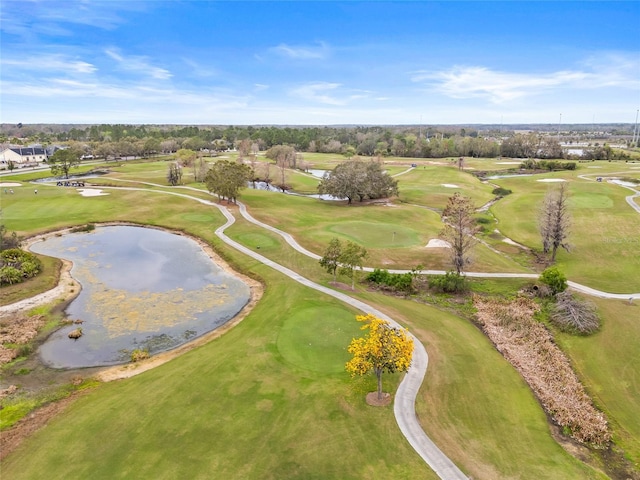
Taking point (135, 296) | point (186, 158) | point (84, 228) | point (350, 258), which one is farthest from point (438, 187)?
point (186, 158)

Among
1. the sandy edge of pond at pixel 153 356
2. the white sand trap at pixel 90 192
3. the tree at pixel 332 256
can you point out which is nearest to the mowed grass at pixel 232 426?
the sandy edge of pond at pixel 153 356

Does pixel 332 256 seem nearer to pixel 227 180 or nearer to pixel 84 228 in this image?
pixel 227 180

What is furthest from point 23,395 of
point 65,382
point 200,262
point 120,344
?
point 200,262

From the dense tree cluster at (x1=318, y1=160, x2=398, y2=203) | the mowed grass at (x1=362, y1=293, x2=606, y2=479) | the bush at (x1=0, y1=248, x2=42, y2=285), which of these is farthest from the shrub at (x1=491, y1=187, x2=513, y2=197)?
the bush at (x1=0, y1=248, x2=42, y2=285)

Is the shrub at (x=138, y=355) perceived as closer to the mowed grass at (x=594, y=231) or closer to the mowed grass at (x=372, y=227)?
the mowed grass at (x=372, y=227)

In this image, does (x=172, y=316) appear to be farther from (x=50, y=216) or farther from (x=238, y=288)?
(x=50, y=216)

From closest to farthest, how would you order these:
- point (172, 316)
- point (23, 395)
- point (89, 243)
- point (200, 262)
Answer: point (23, 395)
point (172, 316)
point (200, 262)
point (89, 243)
